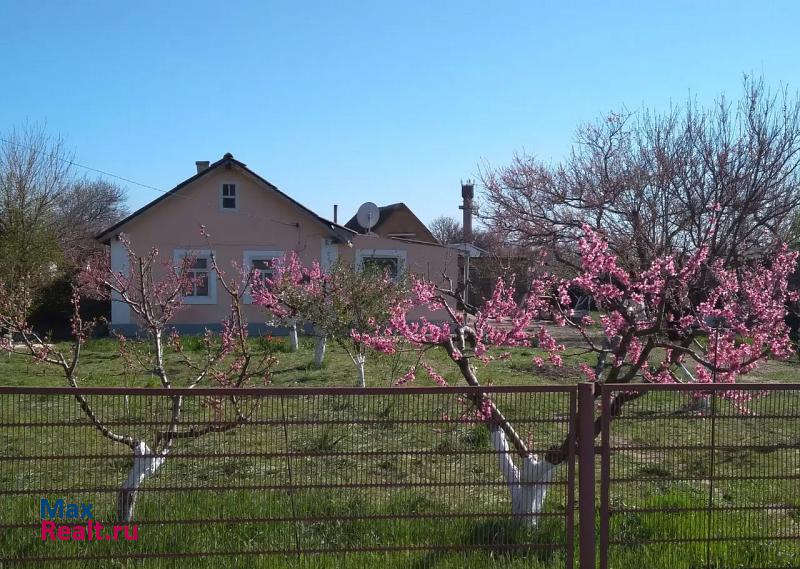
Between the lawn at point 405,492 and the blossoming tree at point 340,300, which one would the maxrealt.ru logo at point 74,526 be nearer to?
the lawn at point 405,492

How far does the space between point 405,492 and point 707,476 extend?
154 cm

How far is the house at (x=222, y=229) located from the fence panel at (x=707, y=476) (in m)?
15.9

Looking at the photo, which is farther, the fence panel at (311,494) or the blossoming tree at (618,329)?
the blossoming tree at (618,329)

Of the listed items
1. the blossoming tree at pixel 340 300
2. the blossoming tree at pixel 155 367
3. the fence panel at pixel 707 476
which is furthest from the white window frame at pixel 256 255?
the fence panel at pixel 707 476

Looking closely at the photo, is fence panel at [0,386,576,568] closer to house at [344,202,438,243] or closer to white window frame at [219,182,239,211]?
white window frame at [219,182,239,211]

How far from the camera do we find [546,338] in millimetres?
6676

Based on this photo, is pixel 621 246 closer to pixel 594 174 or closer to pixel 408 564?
pixel 594 174

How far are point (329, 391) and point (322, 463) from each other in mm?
619

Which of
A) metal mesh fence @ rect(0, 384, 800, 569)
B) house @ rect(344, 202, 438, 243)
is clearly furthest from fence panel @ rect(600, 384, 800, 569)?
house @ rect(344, 202, 438, 243)

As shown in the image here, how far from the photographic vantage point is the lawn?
12.6 feet

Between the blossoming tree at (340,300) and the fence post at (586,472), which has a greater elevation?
the blossoming tree at (340,300)

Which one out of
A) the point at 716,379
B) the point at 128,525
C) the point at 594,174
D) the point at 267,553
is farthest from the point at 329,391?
the point at 594,174

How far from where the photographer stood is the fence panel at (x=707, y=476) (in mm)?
3883

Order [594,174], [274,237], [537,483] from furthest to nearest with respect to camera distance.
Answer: [274,237]
[594,174]
[537,483]
